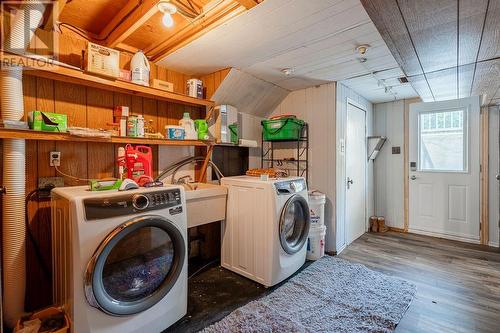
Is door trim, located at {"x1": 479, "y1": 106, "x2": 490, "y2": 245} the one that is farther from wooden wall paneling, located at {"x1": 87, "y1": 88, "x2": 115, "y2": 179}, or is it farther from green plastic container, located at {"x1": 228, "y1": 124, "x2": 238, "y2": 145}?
wooden wall paneling, located at {"x1": 87, "y1": 88, "x2": 115, "y2": 179}

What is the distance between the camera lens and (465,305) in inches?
76.4

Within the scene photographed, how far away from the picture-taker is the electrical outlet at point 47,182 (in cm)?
172

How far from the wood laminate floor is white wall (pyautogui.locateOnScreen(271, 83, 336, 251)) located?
655mm

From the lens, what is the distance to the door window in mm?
3447

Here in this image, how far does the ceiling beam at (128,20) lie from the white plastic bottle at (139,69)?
0.17 m

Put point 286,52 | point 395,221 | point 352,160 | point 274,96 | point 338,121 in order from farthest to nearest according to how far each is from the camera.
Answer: point 395,221
point 352,160
point 274,96
point 338,121
point 286,52

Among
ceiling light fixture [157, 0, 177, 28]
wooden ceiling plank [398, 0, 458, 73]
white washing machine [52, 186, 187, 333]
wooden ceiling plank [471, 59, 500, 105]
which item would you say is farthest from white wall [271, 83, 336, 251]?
ceiling light fixture [157, 0, 177, 28]

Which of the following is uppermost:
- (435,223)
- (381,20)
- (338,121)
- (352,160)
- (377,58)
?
(377,58)

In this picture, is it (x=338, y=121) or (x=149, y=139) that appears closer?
(x=149, y=139)

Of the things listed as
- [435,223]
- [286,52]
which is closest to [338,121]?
[286,52]

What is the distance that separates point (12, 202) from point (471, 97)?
15.7ft

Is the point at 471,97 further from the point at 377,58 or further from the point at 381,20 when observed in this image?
the point at 381,20

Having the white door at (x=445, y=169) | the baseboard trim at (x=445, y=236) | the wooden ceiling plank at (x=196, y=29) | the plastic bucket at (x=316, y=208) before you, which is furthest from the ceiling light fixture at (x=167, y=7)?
the baseboard trim at (x=445, y=236)

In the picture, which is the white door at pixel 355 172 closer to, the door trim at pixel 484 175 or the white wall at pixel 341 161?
the white wall at pixel 341 161
